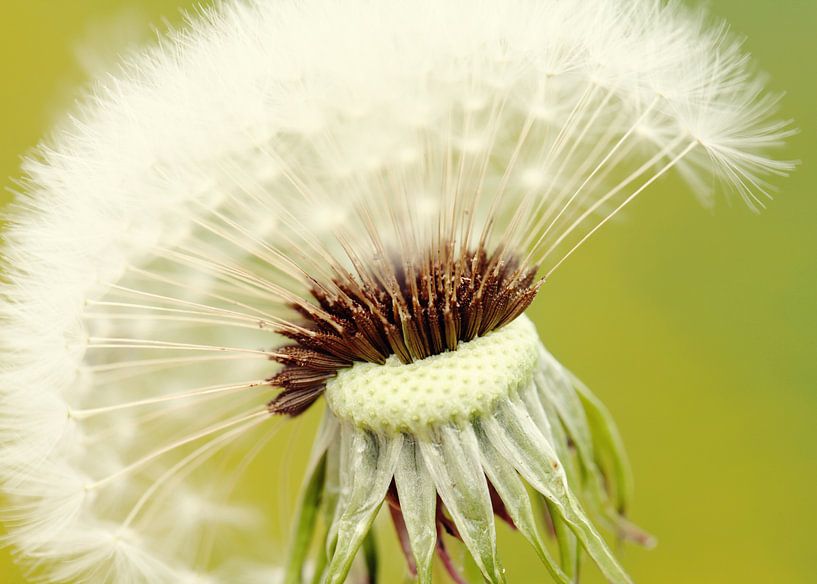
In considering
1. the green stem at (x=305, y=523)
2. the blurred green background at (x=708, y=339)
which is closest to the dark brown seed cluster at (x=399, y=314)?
the green stem at (x=305, y=523)

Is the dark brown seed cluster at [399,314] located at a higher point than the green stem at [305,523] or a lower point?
higher

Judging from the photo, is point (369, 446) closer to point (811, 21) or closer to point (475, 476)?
point (475, 476)

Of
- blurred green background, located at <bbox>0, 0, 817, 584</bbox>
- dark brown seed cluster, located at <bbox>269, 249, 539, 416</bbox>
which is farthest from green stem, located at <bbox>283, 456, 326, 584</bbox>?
blurred green background, located at <bbox>0, 0, 817, 584</bbox>

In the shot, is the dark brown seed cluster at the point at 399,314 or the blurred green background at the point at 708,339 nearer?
the dark brown seed cluster at the point at 399,314

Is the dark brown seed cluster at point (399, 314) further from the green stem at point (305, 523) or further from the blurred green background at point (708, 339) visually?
the blurred green background at point (708, 339)

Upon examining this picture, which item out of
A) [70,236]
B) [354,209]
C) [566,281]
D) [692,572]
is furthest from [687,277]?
[70,236]

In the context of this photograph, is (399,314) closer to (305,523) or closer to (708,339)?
(305,523)

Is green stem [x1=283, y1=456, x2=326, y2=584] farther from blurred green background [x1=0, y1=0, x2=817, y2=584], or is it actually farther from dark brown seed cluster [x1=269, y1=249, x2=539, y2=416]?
blurred green background [x1=0, y1=0, x2=817, y2=584]
